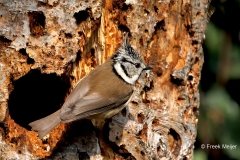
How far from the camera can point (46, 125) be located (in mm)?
3617

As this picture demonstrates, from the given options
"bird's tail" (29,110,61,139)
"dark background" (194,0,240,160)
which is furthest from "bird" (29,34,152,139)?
"dark background" (194,0,240,160)

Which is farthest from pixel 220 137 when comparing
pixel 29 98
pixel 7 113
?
pixel 7 113

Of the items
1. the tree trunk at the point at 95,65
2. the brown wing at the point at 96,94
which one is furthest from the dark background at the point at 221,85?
the brown wing at the point at 96,94

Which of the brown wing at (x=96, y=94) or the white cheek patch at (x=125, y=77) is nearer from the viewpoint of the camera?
the brown wing at (x=96, y=94)

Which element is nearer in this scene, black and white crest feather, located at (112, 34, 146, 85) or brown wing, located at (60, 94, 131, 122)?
brown wing, located at (60, 94, 131, 122)

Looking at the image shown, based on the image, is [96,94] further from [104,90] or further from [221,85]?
[221,85]

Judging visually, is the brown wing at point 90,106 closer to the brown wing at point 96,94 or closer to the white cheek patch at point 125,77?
the brown wing at point 96,94

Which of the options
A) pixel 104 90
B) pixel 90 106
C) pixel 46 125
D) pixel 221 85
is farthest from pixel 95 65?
pixel 221 85

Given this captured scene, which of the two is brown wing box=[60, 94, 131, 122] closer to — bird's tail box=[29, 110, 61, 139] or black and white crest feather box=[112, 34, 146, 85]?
bird's tail box=[29, 110, 61, 139]

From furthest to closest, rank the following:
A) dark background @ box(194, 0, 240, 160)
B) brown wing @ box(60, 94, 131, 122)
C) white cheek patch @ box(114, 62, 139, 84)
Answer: dark background @ box(194, 0, 240, 160) < white cheek patch @ box(114, 62, 139, 84) < brown wing @ box(60, 94, 131, 122)

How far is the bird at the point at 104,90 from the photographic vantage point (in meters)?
3.73

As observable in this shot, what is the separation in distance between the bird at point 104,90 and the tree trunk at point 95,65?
9 cm

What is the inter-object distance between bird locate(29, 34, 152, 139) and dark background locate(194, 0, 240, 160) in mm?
808

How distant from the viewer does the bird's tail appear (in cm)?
358
